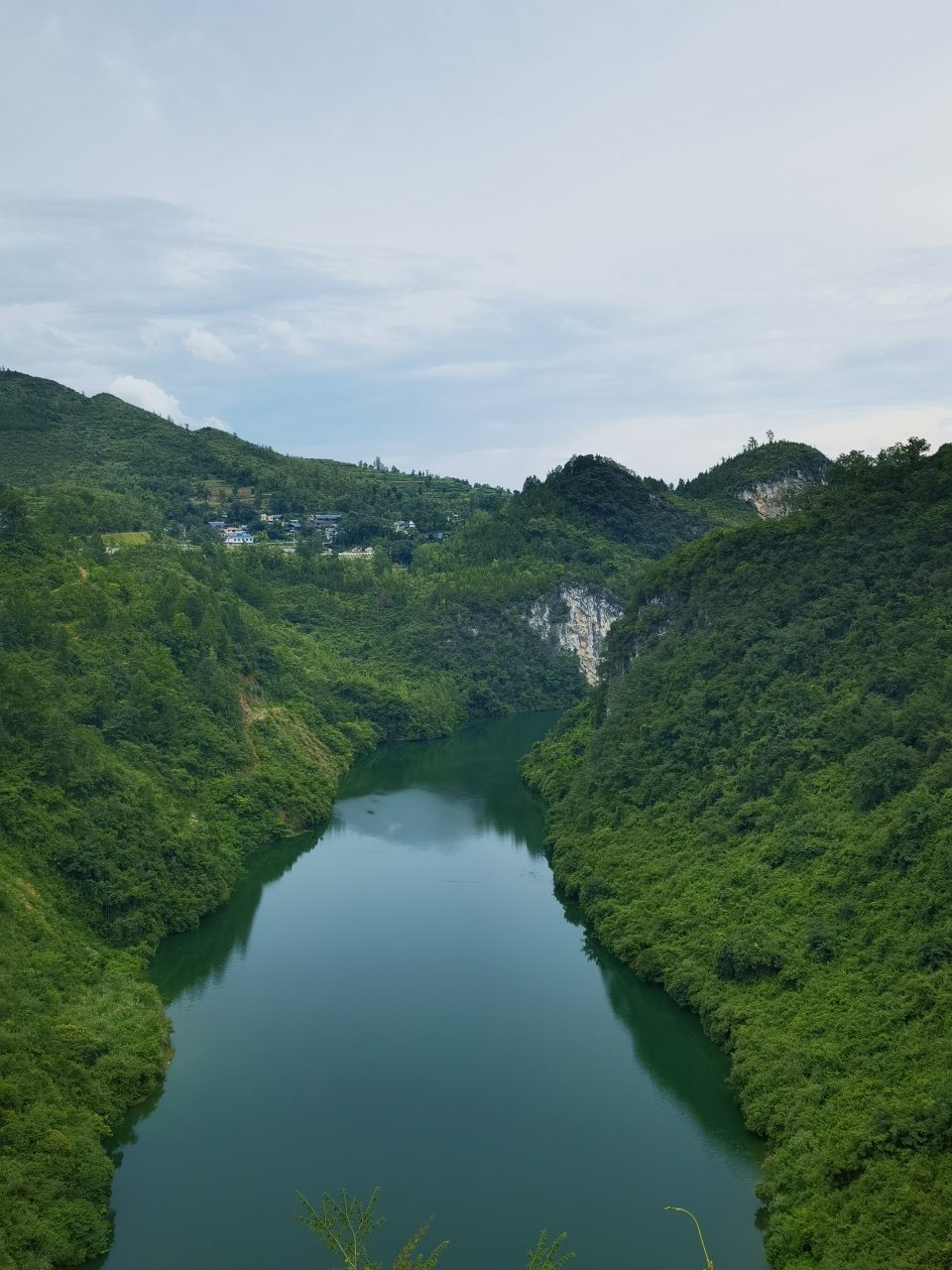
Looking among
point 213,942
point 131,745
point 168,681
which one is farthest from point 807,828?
point 168,681

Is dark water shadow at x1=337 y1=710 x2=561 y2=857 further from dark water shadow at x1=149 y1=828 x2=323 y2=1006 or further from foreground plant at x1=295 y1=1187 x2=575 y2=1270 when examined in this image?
foreground plant at x1=295 y1=1187 x2=575 y2=1270

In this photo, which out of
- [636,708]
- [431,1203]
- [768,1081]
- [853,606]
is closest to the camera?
[431,1203]

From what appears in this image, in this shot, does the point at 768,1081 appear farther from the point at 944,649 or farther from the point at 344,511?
the point at 344,511

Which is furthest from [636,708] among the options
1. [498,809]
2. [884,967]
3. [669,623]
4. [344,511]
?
[344,511]

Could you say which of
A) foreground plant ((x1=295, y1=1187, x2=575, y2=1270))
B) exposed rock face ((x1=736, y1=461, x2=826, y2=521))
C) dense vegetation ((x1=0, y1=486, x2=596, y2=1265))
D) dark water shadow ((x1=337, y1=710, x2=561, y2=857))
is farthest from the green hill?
foreground plant ((x1=295, y1=1187, x2=575, y2=1270))

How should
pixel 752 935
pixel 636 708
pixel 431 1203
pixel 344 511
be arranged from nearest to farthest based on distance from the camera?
pixel 431 1203, pixel 752 935, pixel 636 708, pixel 344 511

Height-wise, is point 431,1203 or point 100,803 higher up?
point 100,803
